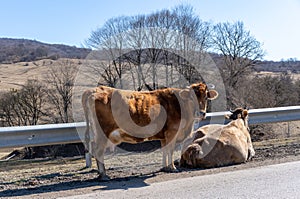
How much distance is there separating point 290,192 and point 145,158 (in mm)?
4541

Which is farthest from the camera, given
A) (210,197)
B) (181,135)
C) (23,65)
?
(23,65)

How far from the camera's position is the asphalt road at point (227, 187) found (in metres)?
5.58

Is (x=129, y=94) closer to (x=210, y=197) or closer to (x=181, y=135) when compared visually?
(x=181, y=135)

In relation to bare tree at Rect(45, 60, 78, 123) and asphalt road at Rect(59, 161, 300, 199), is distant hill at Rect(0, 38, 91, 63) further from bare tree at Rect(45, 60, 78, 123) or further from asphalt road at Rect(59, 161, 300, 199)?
asphalt road at Rect(59, 161, 300, 199)

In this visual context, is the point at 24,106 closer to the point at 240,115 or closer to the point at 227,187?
the point at 240,115

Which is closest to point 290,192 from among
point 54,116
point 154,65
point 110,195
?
point 110,195

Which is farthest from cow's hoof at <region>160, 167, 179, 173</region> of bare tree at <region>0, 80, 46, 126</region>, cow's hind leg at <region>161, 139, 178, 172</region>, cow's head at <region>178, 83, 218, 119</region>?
bare tree at <region>0, 80, 46, 126</region>

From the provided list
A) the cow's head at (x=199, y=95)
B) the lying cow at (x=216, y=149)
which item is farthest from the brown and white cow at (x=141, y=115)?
the lying cow at (x=216, y=149)

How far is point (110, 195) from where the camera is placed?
223 inches

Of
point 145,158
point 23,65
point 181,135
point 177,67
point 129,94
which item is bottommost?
point 145,158

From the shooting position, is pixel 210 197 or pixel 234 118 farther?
pixel 234 118

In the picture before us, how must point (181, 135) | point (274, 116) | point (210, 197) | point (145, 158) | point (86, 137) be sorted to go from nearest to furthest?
point (210, 197)
point (86, 137)
point (181, 135)
point (145, 158)
point (274, 116)

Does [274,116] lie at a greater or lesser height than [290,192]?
greater

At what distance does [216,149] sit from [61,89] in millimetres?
19778
